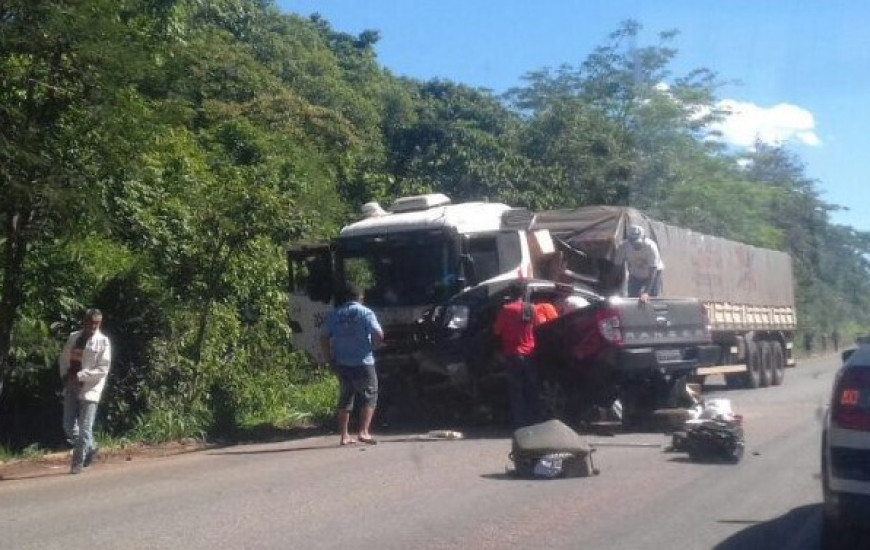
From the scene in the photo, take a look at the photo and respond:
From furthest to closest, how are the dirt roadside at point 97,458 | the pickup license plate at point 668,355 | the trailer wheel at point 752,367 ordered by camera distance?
the trailer wheel at point 752,367 → the pickup license plate at point 668,355 → the dirt roadside at point 97,458

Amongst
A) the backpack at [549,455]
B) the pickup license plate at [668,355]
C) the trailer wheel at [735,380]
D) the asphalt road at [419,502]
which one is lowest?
the asphalt road at [419,502]

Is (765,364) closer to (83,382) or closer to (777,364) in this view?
(777,364)

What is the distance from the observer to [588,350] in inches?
585

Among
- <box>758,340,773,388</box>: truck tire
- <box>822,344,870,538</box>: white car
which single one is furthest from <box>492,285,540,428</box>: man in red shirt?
<box>758,340,773,388</box>: truck tire

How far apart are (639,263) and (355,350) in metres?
5.82

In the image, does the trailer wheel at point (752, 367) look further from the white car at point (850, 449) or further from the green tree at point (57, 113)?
the white car at point (850, 449)

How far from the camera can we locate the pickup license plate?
1497 centimetres

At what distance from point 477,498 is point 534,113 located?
106ft

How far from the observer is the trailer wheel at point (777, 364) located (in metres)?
27.4

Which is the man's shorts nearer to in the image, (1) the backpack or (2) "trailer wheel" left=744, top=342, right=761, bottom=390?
(1) the backpack

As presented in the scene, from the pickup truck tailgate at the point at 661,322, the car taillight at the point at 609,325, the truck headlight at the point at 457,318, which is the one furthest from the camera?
the truck headlight at the point at 457,318

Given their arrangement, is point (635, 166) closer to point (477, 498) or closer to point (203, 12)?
point (203, 12)

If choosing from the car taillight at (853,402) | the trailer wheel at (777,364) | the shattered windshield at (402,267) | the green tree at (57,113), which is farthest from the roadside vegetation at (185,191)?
the car taillight at (853,402)

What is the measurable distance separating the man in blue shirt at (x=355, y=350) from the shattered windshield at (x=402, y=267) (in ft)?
6.78
